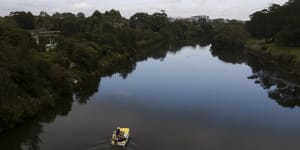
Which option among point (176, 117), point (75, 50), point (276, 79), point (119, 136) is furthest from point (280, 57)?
point (119, 136)

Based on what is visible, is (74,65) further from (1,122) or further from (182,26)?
(182,26)

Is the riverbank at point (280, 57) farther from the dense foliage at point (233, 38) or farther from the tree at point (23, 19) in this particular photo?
the tree at point (23, 19)

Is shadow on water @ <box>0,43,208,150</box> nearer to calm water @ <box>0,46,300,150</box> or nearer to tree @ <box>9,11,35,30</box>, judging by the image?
calm water @ <box>0,46,300,150</box>

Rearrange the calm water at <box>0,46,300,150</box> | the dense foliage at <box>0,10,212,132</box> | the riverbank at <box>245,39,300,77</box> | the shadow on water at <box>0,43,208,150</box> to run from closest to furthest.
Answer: the shadow on water at <box>0,43,208,150</box>, the calm water at <box>0,46,300,150</box>, the dense foliage at <box>0,10,212,132</box>, the riverbank at <box>245,39,300,77</box>

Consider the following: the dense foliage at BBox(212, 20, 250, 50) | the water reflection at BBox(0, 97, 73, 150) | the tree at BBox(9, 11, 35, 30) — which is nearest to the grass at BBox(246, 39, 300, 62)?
the dense foliage at BBox(212, 20, 250, 50)

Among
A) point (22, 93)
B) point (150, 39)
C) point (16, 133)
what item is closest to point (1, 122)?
point (16, 133)

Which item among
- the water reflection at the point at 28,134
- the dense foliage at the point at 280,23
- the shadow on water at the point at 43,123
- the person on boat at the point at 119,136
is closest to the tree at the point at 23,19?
the shadow on water at the point at 43,123

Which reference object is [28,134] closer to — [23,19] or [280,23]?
[23,19]
